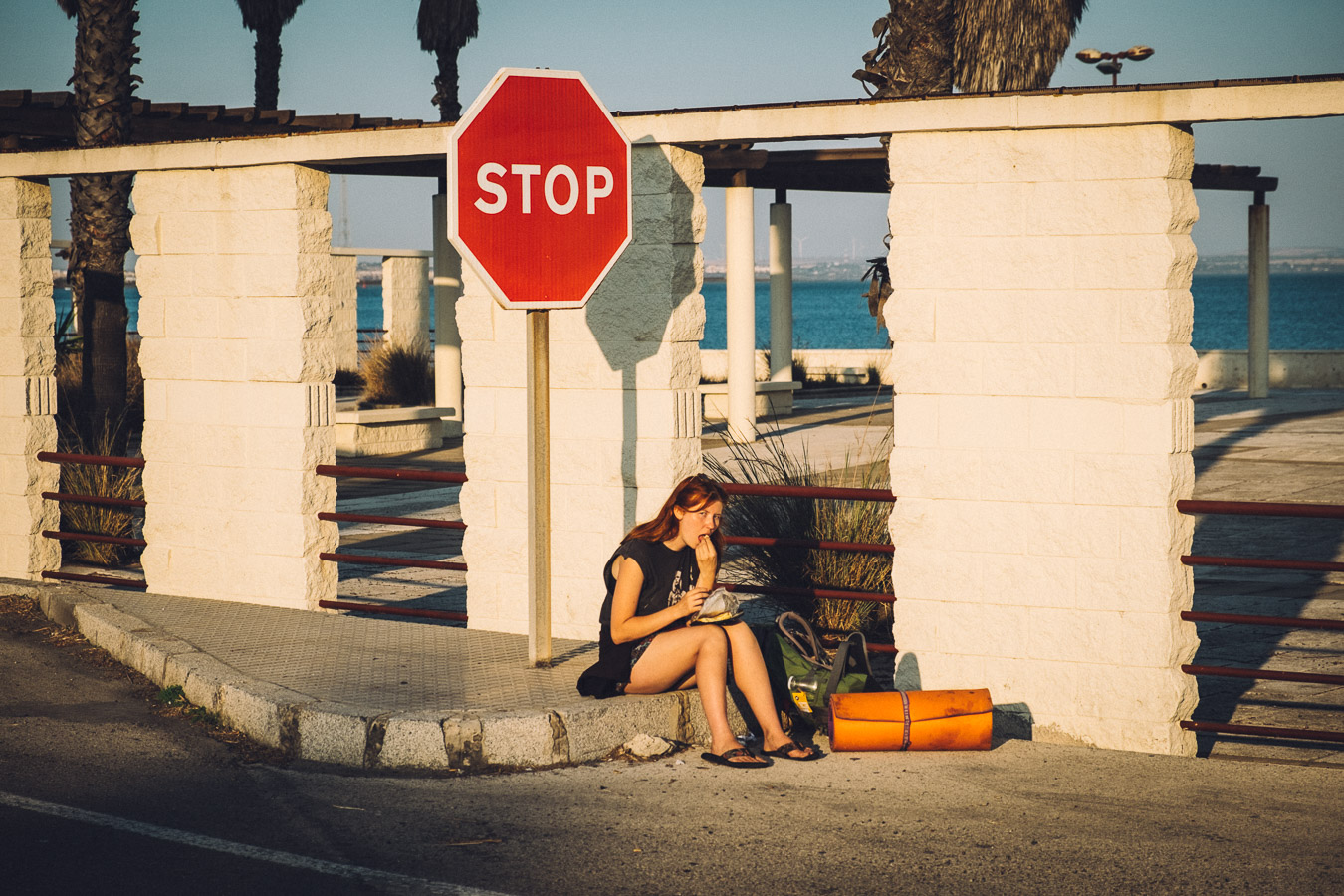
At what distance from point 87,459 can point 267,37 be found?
Result: 18519 millimetres

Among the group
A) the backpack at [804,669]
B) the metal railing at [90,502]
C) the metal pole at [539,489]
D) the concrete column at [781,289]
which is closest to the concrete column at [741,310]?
the concrete column at [781,289]

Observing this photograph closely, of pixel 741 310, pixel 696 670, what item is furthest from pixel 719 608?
pixel 741 310

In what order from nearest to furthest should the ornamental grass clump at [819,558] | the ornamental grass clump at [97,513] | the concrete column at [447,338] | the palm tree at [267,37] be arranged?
the ornamental grass clump at [819,558] → the ornamental grass clump at [97,513] → the concrete column at [447,338] → the palm tree at [267,37]

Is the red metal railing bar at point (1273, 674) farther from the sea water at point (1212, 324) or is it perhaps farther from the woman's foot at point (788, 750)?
the sea water at point (1212, 324)

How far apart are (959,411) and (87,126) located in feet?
30.4

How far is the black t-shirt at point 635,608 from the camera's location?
6125 mm

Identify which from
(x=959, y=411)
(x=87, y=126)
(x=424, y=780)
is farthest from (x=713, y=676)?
(x=87, y=126)

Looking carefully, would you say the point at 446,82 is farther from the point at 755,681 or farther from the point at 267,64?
the point at 755,681

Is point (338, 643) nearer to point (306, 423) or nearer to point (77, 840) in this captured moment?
point (306, 423)

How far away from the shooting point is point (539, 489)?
672 centimetres

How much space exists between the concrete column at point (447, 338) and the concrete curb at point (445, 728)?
14490 mm

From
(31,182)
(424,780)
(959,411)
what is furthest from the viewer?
(31,182)

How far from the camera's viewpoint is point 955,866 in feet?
15.2

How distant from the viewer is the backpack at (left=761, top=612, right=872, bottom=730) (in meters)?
6.24
